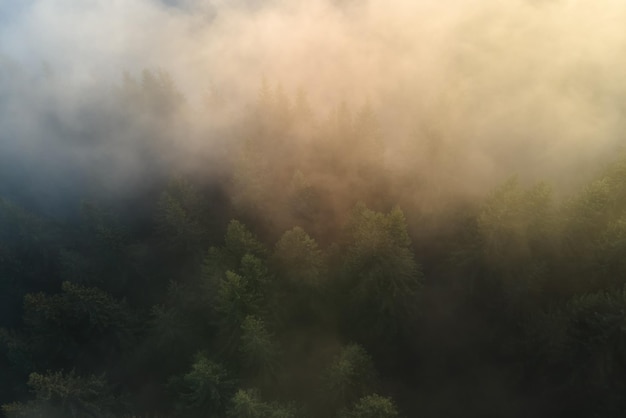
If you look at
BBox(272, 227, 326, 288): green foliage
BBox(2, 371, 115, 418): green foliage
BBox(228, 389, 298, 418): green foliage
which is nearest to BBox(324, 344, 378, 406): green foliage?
BBox(228, 389, 298, 418): green foliage

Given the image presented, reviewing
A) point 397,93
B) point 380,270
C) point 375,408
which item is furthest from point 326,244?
point 397,93

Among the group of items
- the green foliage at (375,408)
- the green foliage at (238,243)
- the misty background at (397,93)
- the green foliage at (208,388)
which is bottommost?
the green foliage at (208,388)

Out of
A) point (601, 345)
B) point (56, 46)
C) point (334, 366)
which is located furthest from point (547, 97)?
point (56, 46)

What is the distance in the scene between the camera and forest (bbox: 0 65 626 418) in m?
31.4

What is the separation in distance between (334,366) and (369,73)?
67.1m

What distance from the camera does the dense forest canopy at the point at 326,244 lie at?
3275 centimetres

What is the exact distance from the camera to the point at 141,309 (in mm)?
42938

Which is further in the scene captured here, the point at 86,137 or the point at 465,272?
the point at 86,137

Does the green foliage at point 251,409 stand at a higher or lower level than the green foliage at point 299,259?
lower

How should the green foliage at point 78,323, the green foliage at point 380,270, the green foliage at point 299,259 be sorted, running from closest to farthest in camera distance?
the green foliage at point 380,270 → the green foliage at point 299,259 → the green foliage at point 78,323

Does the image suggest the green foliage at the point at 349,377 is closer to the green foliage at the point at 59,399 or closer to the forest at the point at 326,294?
the forest at the point at 326,294

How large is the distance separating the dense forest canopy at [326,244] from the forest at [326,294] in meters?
0.22

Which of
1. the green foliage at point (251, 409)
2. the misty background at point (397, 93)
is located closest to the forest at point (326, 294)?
the green foliage at point (251, 409)

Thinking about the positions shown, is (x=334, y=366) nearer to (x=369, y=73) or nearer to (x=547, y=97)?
(x=547, y=97)
